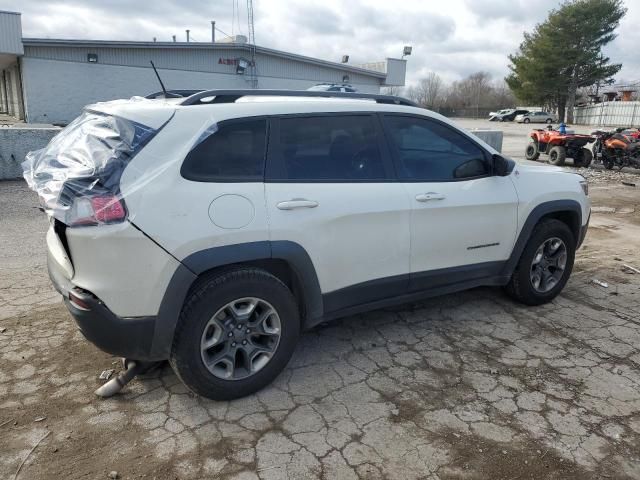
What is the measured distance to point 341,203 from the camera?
3.26 metres

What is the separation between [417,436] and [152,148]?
2.10 meters

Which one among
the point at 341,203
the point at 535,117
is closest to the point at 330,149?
the point at 341,203

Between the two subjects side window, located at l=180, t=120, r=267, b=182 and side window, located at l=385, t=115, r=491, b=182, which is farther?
side window, located at l=385, t=115, r=491, b=182

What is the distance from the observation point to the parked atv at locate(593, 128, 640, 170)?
45.5 feet

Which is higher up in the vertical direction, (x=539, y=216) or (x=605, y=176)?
(x=539, y=216)

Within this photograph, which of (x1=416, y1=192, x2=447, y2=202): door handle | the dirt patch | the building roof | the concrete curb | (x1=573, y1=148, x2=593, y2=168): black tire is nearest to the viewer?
the dirt patch

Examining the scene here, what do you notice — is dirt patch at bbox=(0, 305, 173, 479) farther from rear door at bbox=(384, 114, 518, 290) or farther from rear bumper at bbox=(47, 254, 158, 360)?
rear door at bbox=(384, 114, 518, 290)

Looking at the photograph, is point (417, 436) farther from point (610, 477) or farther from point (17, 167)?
point (17, 167)

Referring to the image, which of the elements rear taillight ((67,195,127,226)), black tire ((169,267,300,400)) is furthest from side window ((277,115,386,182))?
rear taillight ((67,195,127,226))

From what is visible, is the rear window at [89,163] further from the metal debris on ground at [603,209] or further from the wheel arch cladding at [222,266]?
Answer: the metal debris on ground at [603,209]

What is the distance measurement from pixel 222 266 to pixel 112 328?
2.17 ft

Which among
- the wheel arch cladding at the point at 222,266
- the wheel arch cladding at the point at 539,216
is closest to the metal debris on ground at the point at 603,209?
the wheel arch cladding at the point at 539,216

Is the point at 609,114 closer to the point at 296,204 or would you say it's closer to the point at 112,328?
the point at 296,204

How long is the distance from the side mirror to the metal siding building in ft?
70.8
